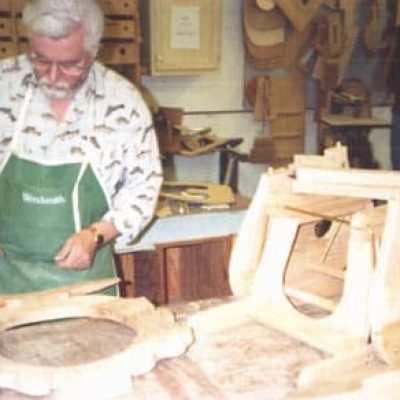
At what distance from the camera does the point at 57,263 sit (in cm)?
172

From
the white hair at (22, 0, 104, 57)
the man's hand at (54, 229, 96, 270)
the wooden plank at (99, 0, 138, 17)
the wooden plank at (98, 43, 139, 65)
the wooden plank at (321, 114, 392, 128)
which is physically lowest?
the man's hand at (54, 229, 96, 270)

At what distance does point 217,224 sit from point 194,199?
0.49ft

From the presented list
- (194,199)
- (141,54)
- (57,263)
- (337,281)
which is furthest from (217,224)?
(337,281)

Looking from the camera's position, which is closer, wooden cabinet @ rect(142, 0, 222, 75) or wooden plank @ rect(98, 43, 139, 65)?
wooden plank @ rect(98, 43, 139, 65)

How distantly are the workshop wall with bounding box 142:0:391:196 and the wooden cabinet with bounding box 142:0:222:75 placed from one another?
147 millimetres

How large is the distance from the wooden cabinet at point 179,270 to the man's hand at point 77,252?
37.7 inches

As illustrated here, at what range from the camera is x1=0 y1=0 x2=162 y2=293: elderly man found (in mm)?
1758

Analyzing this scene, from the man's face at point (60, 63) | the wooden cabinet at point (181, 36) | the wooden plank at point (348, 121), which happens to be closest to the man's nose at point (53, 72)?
the man's face at point (60, 63)

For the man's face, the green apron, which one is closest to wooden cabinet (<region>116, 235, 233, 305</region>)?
the green apron

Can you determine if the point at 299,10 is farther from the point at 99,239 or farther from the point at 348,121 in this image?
the point at 99,239

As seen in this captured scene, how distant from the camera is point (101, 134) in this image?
1.77 metres

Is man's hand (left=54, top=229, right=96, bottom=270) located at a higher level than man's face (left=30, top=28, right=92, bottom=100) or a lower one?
lower

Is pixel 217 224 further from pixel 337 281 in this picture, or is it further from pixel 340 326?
pixel 340 326

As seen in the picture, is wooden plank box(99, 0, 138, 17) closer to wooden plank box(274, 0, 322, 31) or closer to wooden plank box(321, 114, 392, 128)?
wooden plank box(274, 0, 322, 31)
